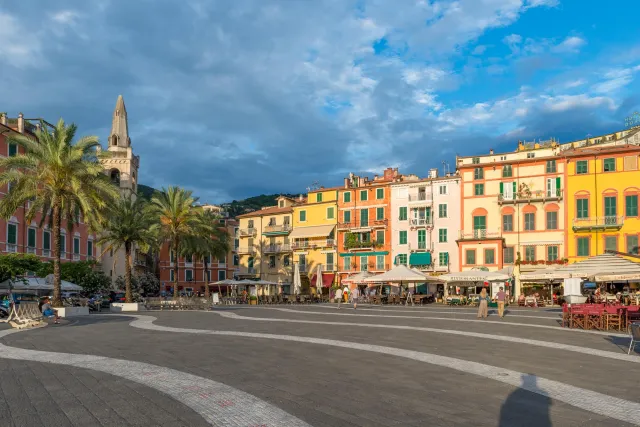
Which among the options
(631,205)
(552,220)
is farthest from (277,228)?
(631,205)

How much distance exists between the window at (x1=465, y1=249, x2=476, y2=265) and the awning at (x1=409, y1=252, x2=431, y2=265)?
4.35 metres

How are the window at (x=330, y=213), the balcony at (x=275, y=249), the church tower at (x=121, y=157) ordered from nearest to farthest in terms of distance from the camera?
the window at (x=330, y=213) < the balcony at (x=275, y=249) < the church tower at (x=121, y=157)

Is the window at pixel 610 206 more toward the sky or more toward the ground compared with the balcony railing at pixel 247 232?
more toward the sky

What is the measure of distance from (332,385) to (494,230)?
171 feet

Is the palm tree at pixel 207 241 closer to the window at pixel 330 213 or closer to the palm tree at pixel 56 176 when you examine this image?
the window at pixel 330 213

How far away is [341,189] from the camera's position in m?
71.1

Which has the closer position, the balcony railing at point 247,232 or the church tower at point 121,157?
the balcony railing at point 247,232

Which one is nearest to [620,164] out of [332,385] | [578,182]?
[578,182]

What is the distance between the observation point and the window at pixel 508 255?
2293 inches

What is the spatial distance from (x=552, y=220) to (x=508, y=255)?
5013 millimetres

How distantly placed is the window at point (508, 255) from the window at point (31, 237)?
41098 mm

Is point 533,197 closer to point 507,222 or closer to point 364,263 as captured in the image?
point 507,222

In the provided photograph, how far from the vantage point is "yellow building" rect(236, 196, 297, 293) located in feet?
256

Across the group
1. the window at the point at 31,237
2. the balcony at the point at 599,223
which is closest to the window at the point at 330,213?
the balcony at the point at 599,223
